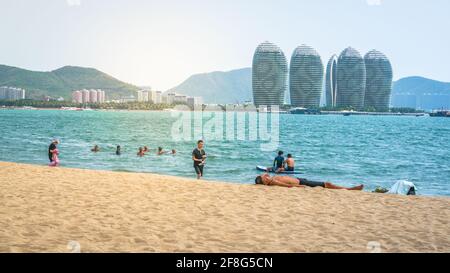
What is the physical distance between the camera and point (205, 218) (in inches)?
384

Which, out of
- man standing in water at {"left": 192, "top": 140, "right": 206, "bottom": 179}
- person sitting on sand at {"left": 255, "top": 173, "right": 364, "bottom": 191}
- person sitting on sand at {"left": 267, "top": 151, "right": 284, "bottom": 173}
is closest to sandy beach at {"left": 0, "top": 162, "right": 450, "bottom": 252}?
person sitting on sand at {"left": 255, "top": 173, "right": 364, "bottom": 191}

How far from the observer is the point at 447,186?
29031 mm

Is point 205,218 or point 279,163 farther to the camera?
point 279,163

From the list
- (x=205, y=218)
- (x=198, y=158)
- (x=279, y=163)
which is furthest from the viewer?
(x=279, y=163)

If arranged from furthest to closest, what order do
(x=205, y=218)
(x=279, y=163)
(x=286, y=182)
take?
(x=279, y=163) → (x=286, y=182) → (x=205, y=218)

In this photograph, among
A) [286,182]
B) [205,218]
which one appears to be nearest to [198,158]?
[286,182]

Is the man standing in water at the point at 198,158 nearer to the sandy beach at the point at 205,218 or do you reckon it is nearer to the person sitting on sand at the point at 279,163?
the sandy beach at the point at 205,218

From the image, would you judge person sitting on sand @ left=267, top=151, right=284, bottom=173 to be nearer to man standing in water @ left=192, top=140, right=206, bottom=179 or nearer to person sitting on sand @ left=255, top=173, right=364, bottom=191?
man standing in water @ left=192, top=140, right=206, bottom=179

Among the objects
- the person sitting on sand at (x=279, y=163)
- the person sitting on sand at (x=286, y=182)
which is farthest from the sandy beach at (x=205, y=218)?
the person sitting on sand at (x=279, y=163)

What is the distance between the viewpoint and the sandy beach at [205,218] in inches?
301

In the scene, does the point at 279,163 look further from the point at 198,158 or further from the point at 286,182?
the point at 286,182

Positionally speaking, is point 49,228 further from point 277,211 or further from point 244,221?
point 277,211

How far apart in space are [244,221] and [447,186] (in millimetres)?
23600
